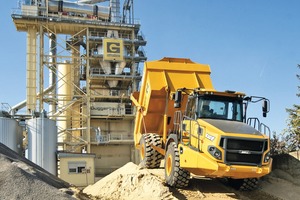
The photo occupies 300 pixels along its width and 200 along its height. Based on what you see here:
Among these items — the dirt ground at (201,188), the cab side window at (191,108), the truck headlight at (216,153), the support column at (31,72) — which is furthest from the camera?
the support column at (31,72)

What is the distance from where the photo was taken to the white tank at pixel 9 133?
27.4 metres

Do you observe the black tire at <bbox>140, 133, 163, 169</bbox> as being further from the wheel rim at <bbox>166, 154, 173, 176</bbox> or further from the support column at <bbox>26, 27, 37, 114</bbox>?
the support column at <bbox>26, 27, 37, 114</bbox>

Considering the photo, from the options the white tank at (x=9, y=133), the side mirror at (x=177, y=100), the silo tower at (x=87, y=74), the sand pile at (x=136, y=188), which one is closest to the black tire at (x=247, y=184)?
the sand pile at (x=136, y=188)

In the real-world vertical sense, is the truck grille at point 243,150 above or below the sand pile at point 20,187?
above

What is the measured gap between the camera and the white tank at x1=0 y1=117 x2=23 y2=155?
2741 cm

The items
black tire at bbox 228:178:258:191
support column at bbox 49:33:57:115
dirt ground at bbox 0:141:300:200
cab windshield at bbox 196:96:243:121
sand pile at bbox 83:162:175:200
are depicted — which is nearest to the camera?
dirt ground at bbox 0:141:300:200

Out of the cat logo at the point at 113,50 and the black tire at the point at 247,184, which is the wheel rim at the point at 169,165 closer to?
the black tire at the point at 247,184

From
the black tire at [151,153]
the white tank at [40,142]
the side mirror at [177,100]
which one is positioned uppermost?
the side mirror at [177,100]

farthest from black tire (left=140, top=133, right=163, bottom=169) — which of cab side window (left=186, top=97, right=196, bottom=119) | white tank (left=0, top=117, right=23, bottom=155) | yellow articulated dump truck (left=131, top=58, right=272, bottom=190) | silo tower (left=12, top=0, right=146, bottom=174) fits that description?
silo tower (left=12, top=0, right=146, bottom=174)

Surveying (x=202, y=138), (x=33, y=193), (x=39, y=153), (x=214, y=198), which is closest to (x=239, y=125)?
(x=202, y=138)

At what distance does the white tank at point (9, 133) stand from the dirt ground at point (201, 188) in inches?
657

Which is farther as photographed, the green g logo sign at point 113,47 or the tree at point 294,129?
the green g logo sign at point 113,47

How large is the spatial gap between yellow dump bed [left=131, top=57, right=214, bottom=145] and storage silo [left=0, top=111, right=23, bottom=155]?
17533 mm

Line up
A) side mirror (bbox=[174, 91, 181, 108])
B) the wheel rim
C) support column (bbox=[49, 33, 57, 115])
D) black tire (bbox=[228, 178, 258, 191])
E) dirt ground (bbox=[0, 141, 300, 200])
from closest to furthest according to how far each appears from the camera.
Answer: dirt ground (bbox=[0, 141, 300, 200])
side mirror (bbox=[174, 91, 181, 108])
the wheel rim
black tire (bbox=[228, 178, 258, 191])
support column (bbox=[49, 33, 57, 115])
